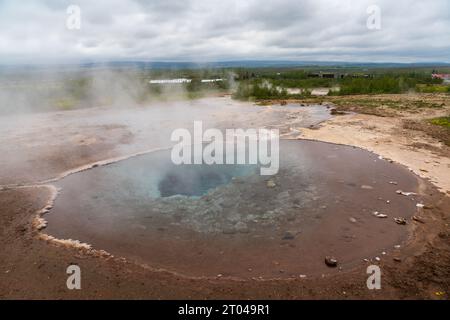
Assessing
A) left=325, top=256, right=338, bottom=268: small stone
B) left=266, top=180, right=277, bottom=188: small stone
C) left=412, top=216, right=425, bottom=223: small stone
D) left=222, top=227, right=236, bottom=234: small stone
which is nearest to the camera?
left=325, top=256, right=338, bottom=268: small stone

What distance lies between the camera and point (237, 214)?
7.98m

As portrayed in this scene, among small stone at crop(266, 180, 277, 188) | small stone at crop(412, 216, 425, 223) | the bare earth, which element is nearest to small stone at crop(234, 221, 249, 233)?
the bare earth

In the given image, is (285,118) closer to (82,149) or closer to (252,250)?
(82,149)

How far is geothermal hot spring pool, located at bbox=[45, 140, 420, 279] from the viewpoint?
6.24m

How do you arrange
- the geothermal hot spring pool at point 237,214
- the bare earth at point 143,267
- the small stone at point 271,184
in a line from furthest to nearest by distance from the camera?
the small stone at point 271,184
the geothermal hot spring pool at point 237,214
the bare earth at point 143,267

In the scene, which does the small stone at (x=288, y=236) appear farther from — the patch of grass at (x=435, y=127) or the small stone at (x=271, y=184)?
the patch of grass at (x=435, y=127)

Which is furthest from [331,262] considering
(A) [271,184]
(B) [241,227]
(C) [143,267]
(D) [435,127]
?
(D) [435,127]

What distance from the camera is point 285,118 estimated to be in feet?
73.7

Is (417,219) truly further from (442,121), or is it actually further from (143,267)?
(442,121)

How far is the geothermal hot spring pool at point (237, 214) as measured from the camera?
6.24 m

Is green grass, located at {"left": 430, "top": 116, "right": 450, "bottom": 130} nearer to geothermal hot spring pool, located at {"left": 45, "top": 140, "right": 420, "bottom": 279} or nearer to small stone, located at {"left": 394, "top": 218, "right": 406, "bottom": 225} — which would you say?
geothermal hot spring pool, located at {"left": 45, "top": 140, "right": 420, "bottom": 279}

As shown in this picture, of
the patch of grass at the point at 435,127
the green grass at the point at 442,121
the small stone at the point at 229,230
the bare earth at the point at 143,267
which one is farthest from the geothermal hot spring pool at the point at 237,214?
the green grass at the point at 442,121

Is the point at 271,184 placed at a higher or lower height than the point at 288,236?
higher

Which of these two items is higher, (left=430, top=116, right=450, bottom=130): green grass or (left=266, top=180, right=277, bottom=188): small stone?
(left=430, top=116, right=450, bottom=130): green grass
